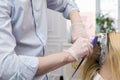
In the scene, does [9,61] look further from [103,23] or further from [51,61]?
[103,23]

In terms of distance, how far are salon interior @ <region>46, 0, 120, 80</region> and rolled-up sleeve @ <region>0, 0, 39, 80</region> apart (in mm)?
2053

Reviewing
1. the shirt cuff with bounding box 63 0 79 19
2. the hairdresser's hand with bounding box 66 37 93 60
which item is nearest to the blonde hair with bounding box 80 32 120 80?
the shirt cuff with bounding box 63 0 79 19

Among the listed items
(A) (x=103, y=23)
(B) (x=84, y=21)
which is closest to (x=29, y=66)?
(B) (x=84, y=21)

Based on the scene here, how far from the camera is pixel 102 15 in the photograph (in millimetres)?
3332

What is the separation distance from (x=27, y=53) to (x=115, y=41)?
0.53 m

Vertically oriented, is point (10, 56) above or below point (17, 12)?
below

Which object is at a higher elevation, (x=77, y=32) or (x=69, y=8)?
(x=69, y=8)

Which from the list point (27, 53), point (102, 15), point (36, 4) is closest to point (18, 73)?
point (27, 53)

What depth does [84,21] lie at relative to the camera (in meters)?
3.20

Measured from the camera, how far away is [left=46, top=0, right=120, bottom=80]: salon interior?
314 centimetres

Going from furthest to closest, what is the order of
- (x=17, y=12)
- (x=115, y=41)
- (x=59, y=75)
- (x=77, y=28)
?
(x=59, y=75) → (x=115, y=41) → (x=77, y=28) → (x=17, y=12)

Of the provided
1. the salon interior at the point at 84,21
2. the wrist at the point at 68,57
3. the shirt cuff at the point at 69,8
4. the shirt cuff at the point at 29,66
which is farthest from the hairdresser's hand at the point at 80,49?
the salon interior at the point at 84,21

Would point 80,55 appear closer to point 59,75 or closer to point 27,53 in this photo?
point 27,53

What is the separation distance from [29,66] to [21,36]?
21 centimetres
